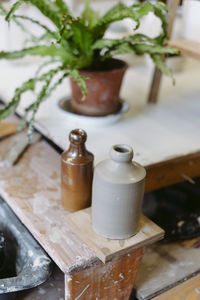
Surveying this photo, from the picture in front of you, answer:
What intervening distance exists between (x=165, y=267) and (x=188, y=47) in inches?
30.7

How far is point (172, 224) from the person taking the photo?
120cm

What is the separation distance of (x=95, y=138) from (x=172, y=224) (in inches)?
15.6

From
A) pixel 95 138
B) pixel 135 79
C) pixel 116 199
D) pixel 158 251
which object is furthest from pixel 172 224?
pixel 135 79

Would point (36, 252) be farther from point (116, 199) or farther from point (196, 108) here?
point (196, 108)

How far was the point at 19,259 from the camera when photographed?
97 cm

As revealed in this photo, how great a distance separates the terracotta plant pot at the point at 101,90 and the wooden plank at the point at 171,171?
30cm

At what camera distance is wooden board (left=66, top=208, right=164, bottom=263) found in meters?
0.78

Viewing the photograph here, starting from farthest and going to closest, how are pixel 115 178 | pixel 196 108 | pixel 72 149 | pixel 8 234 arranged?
1. pixel 196 108
2. pixel 8 234
3. pixel 72 149
4. pixel 115 178

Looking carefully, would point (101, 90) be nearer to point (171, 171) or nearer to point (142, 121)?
point (142, 121)

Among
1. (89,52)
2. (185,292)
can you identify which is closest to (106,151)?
(89,52)

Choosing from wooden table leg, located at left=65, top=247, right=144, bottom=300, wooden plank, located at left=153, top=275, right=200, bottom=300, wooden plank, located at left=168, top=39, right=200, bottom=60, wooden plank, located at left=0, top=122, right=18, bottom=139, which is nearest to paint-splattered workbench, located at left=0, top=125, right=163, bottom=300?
wooden table leg, located at left=65, top=247, right=144, bottom=300

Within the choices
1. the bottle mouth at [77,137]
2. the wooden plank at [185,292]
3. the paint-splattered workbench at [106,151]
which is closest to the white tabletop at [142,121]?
the paint-splattered workbench at [106,151]

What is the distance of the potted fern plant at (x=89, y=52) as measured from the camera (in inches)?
42.8

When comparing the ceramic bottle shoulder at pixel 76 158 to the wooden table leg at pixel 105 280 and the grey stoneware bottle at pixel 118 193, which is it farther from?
the wooden table leg at pixel 105 280
